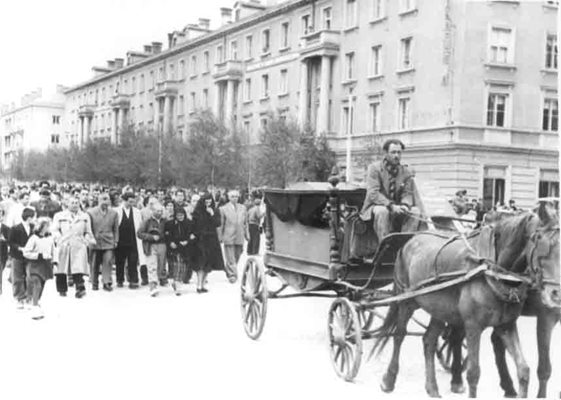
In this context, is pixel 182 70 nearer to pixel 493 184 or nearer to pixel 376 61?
pixel 376 61

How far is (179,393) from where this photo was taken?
262 inches

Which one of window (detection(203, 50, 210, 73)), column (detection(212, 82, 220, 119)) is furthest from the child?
column (detection(212, 82, 220, 119))

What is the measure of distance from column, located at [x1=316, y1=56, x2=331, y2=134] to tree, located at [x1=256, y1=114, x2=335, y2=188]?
2.05 m

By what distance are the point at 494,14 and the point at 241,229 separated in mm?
17053

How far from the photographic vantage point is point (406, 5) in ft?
110

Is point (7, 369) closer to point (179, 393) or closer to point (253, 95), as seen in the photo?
point (179, 393)

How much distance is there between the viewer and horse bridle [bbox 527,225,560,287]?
5262mm

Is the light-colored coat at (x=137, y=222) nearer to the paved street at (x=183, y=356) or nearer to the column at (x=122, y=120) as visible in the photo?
the paved street at (x=183, y=356)

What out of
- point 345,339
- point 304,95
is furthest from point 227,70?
point 345,339

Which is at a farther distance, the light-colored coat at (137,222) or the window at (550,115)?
the window at (550,115)

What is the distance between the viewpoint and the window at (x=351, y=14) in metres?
37.5

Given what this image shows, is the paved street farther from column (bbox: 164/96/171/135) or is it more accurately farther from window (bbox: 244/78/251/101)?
window (bbox: 244/78/251/101)

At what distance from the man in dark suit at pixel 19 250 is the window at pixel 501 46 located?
2132cm

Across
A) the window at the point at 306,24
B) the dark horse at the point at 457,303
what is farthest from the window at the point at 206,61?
the dark horse at the point at 457,303
